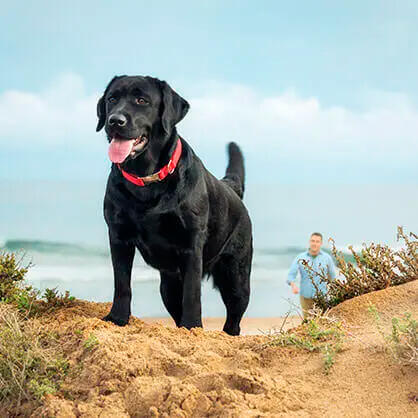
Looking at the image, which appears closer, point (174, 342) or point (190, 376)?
point (190, 376)

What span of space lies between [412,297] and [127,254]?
253cm

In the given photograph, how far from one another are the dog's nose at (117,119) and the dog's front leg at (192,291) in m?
1.28

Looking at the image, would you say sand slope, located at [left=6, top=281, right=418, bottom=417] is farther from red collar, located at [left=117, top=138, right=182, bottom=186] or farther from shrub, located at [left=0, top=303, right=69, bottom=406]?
red collar, located at [left=117, top=138, right=182, bottom=186]

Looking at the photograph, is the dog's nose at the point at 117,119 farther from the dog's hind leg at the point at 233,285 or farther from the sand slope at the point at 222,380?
the dog's hind leg at the point at 233,285

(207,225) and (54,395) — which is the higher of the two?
(207,225)

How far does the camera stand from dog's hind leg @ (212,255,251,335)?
6.26 m

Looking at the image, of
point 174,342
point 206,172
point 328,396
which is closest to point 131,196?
point 206,172

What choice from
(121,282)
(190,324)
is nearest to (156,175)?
(121,282)

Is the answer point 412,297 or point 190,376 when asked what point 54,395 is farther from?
point 412,297

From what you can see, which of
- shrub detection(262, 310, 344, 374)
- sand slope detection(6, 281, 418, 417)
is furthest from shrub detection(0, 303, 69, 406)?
shrub detection(262, 310, 344, 374)

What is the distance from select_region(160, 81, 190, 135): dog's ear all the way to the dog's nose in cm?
42

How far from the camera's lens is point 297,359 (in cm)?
370

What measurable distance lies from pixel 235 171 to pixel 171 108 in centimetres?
226

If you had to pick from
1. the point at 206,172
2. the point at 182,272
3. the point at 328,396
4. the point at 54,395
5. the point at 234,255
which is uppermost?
the point at 206,172
